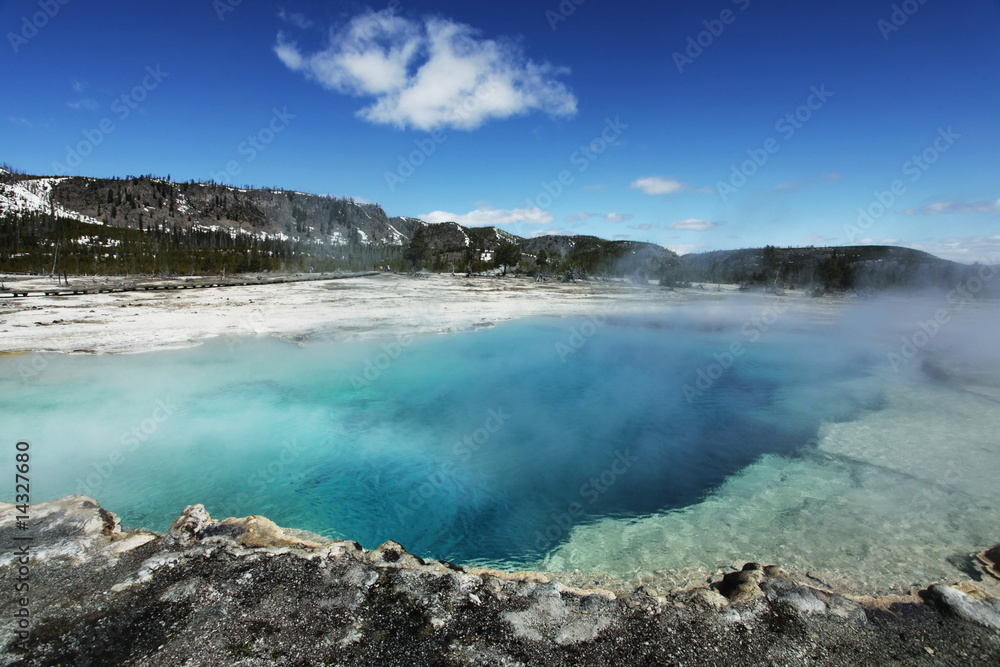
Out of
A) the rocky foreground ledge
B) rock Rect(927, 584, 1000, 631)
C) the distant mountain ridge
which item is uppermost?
the distant mountain ridge

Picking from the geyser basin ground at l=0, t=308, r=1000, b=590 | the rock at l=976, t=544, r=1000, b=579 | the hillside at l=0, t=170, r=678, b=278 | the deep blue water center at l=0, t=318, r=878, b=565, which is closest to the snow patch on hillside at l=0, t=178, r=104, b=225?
the hillside at l=0, t=170, r=678, b=278

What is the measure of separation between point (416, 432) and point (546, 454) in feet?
6.34

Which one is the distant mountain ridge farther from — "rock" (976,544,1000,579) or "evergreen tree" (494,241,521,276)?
"rock" (976,544,1000,579)

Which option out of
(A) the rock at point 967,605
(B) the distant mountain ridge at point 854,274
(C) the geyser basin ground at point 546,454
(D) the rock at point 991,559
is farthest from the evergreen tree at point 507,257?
(A) the rock at point 967,605

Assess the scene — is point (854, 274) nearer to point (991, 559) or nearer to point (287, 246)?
point (991, 559)

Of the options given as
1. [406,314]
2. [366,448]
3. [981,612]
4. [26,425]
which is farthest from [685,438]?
[406,314]

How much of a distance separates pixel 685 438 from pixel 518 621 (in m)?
4.68

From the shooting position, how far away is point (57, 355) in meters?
9.09

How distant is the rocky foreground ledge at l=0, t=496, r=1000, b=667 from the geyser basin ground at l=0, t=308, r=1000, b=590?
78 cm

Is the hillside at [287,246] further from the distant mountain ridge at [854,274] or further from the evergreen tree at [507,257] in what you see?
the evergreen tree at [507,257]

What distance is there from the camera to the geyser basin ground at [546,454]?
3.96m

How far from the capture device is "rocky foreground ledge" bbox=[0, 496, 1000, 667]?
2244mm

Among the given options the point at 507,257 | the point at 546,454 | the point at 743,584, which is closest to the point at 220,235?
the point at 507,257

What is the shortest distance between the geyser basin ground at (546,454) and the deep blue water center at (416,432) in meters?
0.03
